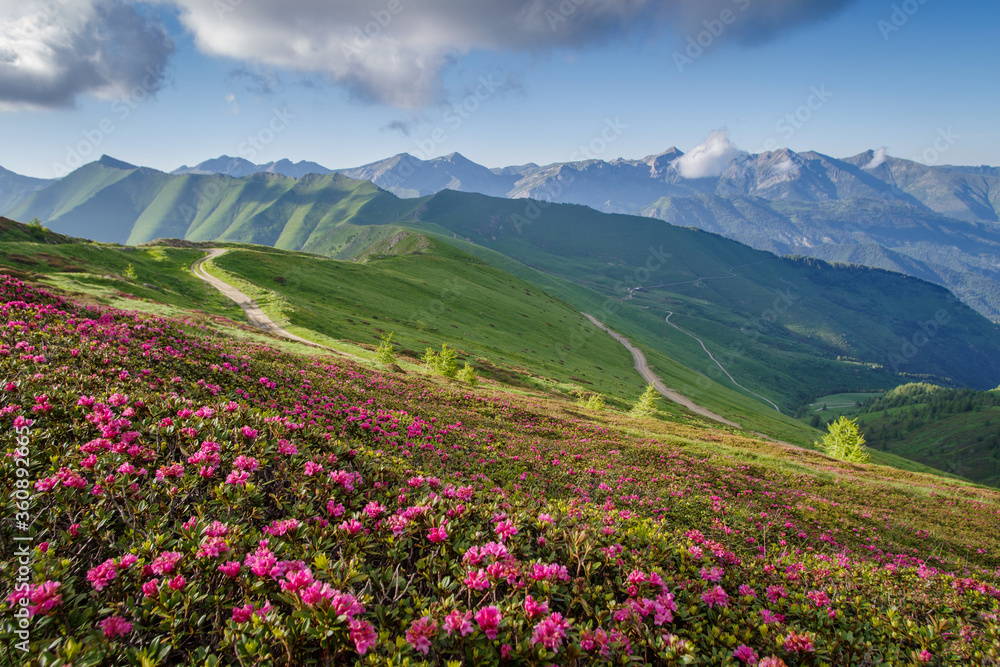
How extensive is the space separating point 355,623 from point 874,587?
8.12m

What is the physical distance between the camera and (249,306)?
56.2 meters

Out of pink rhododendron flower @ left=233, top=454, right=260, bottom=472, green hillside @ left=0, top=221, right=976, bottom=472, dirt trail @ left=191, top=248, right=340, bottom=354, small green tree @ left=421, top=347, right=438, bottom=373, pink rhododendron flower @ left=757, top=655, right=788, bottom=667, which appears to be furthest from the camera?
green hillside @ left=0, top=221, right=976, bottom=472

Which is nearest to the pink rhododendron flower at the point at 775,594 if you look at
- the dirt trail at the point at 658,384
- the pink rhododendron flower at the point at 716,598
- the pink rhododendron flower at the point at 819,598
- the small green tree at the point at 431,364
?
the pink rhododendron flower at the point at 819,598

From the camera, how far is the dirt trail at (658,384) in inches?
3444

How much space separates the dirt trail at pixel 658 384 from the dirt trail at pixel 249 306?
240 feet

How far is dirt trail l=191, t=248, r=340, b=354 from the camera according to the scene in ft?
145

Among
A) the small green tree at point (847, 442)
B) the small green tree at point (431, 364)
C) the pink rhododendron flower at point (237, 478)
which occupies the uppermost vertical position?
the pink rhododendron flower at point (237, 478)

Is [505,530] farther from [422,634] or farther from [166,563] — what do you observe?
[166,563]

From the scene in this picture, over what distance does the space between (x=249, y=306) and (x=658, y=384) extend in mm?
98350

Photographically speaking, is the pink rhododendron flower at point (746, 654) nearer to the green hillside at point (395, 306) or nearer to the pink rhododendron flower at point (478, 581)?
the pink rhododendron flower at point (478, 581)

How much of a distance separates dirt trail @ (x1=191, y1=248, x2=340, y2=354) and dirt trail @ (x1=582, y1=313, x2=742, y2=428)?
240 feet

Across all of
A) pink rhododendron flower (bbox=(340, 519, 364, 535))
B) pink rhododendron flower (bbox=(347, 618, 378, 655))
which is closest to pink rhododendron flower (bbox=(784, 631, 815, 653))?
pink rhododendron flower (bbox=(347, 618, 378, 655))

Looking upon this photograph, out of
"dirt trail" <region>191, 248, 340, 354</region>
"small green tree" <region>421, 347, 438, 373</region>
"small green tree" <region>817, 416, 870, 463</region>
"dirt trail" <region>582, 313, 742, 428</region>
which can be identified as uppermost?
"dirt trail" <region>191, 248, 340, 354</region>

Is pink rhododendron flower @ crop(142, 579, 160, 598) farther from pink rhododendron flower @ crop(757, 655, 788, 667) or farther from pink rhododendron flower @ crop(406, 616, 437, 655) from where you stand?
pink rhododendron flower @ crop(757, 655, 788, 667)
